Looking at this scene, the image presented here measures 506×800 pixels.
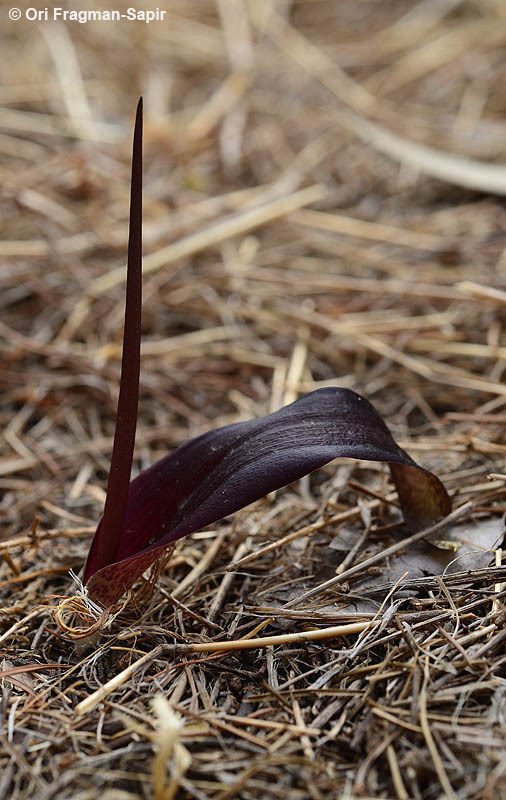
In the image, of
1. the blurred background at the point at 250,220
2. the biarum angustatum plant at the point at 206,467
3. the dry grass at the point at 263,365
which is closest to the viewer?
the dry grass at the point at 263,365

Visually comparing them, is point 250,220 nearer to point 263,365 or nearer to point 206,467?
point 263,365

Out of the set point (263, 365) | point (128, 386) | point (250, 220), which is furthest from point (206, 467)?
point (250, 220)

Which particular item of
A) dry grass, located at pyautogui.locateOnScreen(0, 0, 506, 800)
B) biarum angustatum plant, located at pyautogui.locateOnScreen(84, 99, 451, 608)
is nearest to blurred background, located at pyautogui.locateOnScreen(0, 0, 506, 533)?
dry grass, located at pyautogui.locateOnScreen(0, 0, 506, 800)

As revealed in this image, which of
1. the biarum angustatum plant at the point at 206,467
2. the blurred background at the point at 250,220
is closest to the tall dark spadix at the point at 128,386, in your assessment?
the biarum angustatum plant at the point at 206,467

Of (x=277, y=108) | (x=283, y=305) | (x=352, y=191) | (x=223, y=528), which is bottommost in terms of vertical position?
(x=223, y=528)

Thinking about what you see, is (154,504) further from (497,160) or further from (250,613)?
(497,160)

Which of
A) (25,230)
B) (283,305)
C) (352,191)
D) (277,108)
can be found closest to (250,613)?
(283,305)

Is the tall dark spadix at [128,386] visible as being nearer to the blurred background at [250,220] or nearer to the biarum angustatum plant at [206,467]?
the biarum angustatum plant at [206,467]

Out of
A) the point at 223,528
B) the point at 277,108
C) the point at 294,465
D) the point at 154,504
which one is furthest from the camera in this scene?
the point at 277,108
